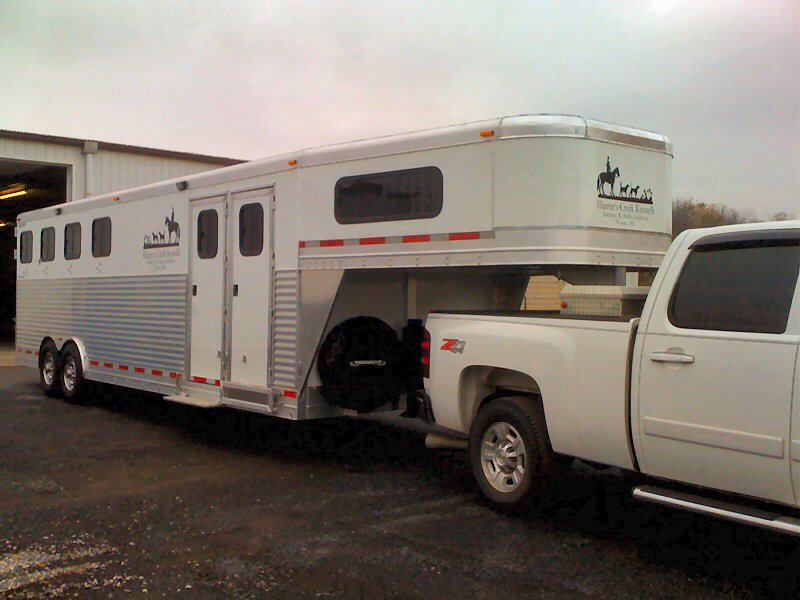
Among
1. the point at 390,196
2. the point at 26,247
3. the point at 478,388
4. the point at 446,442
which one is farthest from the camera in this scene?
the point at 26,247

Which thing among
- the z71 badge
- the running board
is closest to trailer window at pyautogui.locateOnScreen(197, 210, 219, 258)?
the z71 badge

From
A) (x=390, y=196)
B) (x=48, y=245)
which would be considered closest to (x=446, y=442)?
(x=390, y=196)

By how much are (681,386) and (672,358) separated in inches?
7.1

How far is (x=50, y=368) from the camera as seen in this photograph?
13273 mm

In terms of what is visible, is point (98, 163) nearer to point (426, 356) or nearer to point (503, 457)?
point (426, 356)

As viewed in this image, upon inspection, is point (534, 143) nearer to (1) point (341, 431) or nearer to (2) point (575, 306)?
(2) point (575, 306)

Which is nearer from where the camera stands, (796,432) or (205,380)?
(796,432)

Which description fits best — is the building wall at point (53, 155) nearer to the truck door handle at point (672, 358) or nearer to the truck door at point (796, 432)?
the truck door handle at point (672, 358)

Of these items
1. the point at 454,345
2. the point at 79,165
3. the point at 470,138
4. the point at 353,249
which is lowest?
the point at 454,345

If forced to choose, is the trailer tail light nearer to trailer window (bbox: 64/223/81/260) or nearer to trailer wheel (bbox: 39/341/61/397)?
trailer window (bbox: 64/223/81/260)

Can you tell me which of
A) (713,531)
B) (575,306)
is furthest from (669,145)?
(713,531)

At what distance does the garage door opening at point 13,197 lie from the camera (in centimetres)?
2270

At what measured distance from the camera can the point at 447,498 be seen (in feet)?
22.9

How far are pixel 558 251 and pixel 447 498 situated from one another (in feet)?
7.47
